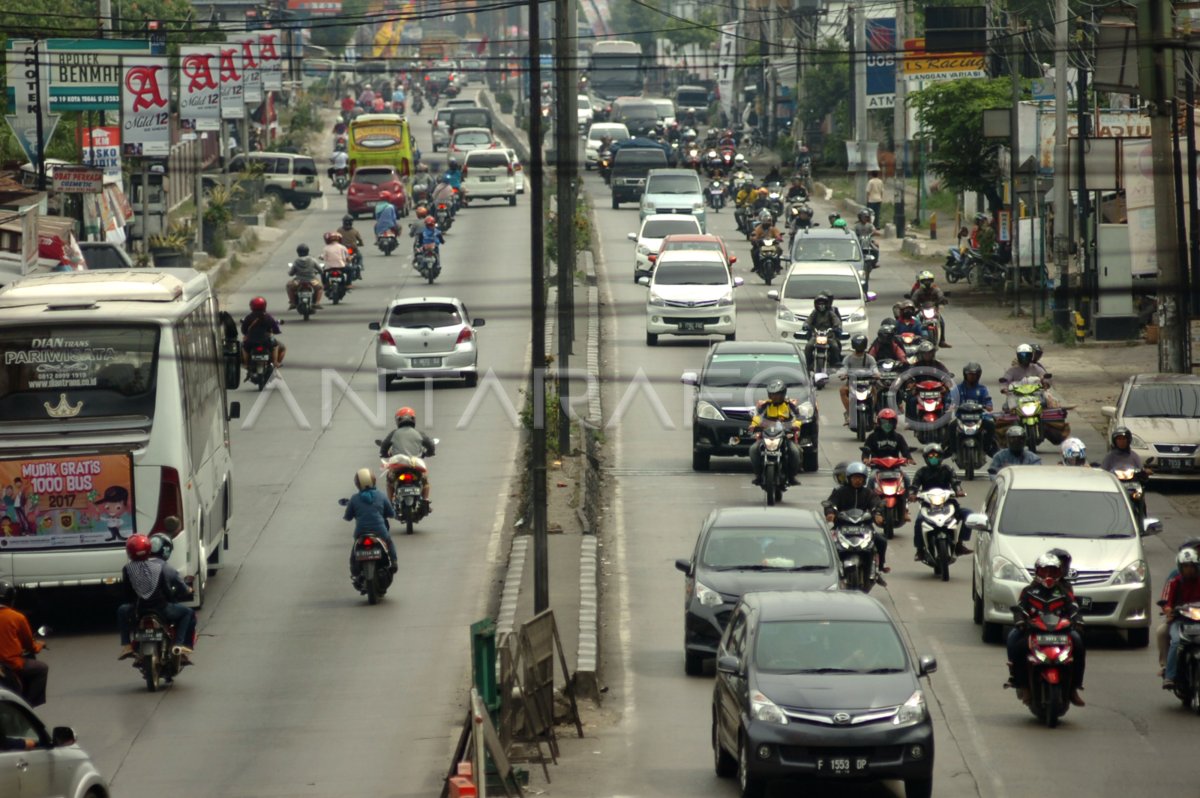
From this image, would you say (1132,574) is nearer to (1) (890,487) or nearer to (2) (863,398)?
(1) (890,487)

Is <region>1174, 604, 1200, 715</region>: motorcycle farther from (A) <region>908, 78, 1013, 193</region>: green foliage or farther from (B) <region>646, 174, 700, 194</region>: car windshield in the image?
(B) <region>646, 174, 700, 194</region>: car windshield

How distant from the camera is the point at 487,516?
26.4 m

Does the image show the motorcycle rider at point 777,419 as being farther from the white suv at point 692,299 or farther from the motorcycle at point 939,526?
the white suv at point 692,299

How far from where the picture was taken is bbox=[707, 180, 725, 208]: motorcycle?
67062 mm

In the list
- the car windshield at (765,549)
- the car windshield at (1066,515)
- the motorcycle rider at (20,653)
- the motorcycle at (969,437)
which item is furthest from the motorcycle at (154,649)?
the motorcycle at (969,437)

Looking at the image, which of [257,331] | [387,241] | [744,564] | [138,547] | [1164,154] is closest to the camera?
[138,547]

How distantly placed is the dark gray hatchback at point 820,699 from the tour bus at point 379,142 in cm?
5775

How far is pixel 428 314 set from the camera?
3569 cm

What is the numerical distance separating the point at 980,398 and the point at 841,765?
15.0 meters

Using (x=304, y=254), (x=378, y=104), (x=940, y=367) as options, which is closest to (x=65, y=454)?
(x=940, y=367)

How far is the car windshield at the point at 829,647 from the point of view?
46.5 ft

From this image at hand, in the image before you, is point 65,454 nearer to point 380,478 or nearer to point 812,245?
point 380,478

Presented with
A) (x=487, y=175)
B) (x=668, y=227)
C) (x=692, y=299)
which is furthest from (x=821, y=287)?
(x=487, y=175)

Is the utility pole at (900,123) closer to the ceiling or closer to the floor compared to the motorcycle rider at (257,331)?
closer to the ceiling
